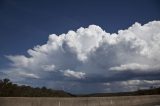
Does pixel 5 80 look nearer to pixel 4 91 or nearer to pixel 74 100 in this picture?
pixel 4 91

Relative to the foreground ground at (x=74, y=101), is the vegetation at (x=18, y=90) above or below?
above

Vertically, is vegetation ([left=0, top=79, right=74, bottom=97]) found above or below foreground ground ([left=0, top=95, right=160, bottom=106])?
above

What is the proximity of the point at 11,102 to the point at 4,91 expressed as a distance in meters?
18.0

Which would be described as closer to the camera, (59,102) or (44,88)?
(59,102)

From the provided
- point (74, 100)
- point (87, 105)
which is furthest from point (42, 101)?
point (87, 105)

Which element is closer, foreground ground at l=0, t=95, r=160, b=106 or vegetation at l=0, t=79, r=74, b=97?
foreground ground at l=0, t=95, r=160, b=106

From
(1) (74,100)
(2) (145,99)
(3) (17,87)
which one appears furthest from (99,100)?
(3) (17,87)

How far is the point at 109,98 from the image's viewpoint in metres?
22.7

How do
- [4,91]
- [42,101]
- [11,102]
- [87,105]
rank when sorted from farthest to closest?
[4,91] → [87,105] → [42,101] → [11,102]

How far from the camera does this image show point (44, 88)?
38.0m

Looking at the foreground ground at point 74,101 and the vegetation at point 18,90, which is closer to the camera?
the foreground ground at point 74,101

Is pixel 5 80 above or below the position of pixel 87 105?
above

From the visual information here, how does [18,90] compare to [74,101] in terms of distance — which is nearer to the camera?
[74,101]

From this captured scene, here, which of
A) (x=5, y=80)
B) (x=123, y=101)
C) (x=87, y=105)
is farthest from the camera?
(x=5, y=80)
